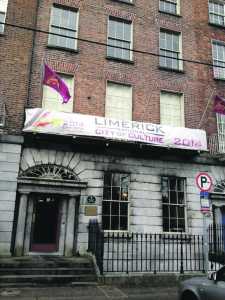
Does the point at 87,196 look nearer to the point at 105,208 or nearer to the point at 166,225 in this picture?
the point at 105,208

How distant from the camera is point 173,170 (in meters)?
14.5

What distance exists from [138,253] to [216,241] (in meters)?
3.74

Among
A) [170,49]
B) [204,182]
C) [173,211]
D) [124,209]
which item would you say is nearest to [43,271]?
[124,209]

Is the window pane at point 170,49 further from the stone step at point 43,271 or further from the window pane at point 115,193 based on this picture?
the stone step at point 43,271

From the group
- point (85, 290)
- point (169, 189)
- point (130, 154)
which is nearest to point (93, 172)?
point (130, 154)

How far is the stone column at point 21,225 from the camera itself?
11.8 m

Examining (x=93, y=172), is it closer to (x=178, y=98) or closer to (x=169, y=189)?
(x=169, y=189)

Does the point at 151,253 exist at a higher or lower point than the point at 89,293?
higher

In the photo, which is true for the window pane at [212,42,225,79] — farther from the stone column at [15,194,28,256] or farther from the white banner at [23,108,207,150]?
the stone column at [15,194,28,256]

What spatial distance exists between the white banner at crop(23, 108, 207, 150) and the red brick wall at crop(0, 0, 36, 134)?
827 mm

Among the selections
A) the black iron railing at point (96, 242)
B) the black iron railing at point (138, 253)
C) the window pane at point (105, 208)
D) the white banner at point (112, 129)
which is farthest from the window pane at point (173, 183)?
the black iron railing at point (96, 242)

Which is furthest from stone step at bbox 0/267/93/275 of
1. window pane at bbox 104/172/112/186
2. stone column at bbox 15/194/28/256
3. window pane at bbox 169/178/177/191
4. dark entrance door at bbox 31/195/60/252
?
window pane at bbox 169/178/177/191

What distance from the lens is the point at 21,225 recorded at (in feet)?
39.5

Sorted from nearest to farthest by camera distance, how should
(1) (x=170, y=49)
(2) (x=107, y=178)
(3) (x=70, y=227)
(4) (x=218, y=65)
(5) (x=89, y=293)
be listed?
(5) (x=89, y=293) < (3) (x=70, y=227) < (2) (x=107, y=178) < (1) (x=170, y=49) < (4) (x=218, y=65)
